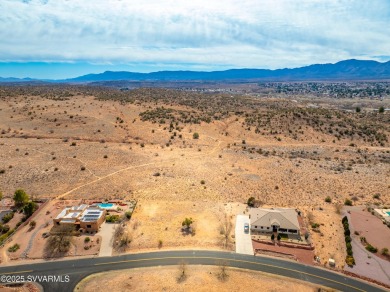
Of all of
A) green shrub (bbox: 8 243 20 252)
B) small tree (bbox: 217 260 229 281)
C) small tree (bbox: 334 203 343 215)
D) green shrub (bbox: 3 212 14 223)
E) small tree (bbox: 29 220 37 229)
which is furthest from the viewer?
small tree (bbox: 334 203 343 215)

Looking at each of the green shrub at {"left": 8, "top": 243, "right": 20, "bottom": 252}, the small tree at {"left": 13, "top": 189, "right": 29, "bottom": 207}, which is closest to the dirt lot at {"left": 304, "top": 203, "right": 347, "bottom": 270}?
the green shrub at {"left": 8, "top": 243, "right": 20, "bottom": 252}

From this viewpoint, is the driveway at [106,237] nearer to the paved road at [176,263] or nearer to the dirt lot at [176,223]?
the paved road at [176,263]

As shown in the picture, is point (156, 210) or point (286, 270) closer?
point (286, 270)

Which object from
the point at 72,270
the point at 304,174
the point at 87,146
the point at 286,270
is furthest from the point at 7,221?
the point at 304,174

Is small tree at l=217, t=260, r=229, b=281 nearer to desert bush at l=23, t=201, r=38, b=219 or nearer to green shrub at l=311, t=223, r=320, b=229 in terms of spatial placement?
green shrub at l=311, t=223, r=320, b=229

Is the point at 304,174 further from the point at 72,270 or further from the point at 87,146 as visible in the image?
the point at 87,146

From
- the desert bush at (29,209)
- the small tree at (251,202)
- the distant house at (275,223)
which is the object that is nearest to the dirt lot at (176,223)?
the small tree at (251,202)

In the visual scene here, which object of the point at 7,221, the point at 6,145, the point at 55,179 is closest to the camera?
the point at 7,221

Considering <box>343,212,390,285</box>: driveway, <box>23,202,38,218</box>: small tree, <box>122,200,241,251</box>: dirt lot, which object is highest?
<box>23,202,38,218</box>: small tree
